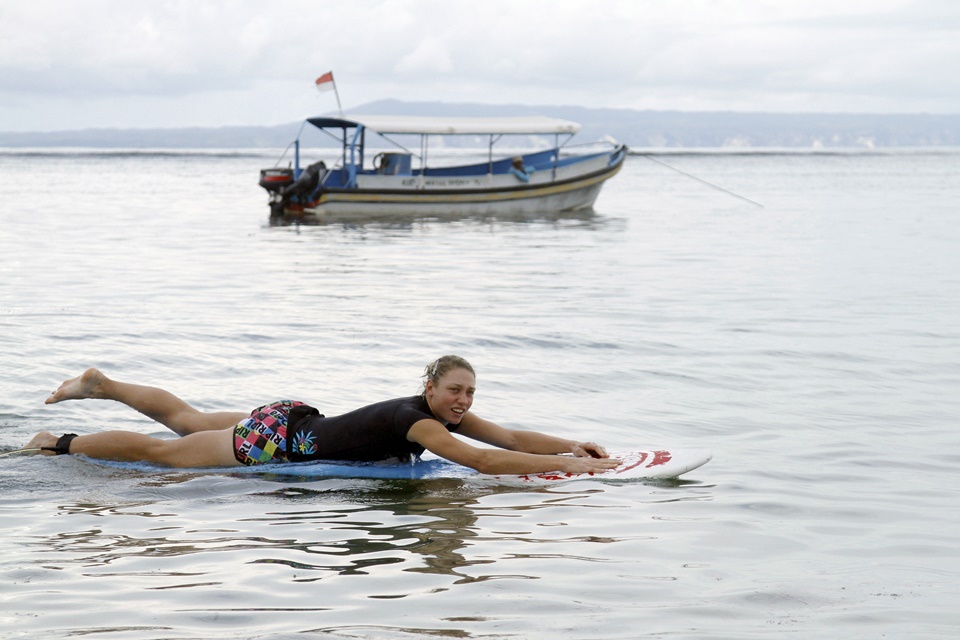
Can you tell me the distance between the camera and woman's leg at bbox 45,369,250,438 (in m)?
7.74

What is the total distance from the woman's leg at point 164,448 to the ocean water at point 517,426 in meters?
0.14

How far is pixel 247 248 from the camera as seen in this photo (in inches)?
994

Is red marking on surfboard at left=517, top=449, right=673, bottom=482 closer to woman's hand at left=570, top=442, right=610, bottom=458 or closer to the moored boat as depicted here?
woman's hand at left=570, top=442, right=610, bottom=458

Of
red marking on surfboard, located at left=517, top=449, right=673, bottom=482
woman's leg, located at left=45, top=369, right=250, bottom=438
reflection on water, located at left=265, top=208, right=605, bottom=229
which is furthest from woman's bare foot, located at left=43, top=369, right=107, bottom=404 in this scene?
reflection on water, located at left=265, top=208, right=605, bottom=229

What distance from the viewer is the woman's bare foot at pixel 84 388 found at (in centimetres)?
773

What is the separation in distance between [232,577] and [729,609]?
7.38 ft

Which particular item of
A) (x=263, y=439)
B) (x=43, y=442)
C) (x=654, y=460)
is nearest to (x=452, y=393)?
(x=263, y=439)

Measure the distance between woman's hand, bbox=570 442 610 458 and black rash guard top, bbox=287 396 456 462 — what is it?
0.87 meters

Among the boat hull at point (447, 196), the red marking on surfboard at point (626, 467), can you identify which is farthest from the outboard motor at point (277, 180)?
the red marking on surfboard at point (626, 467)

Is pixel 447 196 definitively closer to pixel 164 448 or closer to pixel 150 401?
pixel 150 401

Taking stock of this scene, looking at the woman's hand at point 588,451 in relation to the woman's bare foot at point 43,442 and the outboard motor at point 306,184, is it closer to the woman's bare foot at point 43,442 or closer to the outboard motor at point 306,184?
the woman's bare foot at point 43,442

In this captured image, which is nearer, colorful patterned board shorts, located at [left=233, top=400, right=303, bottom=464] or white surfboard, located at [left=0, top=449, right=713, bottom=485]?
white surfboard, located at [left=0, top=449, right=713, bottom=485]

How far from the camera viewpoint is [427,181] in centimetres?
3356

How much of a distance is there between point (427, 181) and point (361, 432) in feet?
88.0
